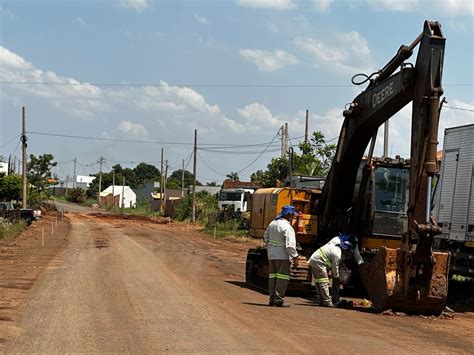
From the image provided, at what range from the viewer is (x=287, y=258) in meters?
13.0

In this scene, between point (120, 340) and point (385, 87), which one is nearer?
point (120, 340)

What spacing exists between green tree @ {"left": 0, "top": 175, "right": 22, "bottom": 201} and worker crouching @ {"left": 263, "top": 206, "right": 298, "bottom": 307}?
50093 millimetres

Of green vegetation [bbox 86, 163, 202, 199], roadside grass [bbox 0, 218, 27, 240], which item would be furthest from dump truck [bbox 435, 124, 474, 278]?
green vegetation [bbox 86, 163, 202, 199]

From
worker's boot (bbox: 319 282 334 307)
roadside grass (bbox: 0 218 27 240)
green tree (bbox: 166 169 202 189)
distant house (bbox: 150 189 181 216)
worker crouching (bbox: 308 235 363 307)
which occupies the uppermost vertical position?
worker crouching (bbox: 308 235 363 307)

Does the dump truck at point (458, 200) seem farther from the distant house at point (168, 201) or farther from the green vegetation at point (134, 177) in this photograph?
the green vegetation at point (134, 177)

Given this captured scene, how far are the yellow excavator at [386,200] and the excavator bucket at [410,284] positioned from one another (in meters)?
0.02

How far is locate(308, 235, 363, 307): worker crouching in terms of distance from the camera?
44.2ft

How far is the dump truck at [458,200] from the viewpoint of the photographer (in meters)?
14.9

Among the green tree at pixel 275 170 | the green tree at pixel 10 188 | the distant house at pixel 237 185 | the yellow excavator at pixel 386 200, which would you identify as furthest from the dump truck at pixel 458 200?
the green tree at pixel 10 188

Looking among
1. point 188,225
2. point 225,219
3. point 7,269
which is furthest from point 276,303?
point 188,225

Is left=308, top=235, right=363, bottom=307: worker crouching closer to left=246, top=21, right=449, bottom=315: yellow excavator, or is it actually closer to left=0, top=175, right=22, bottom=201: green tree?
left=246, top=21, right=449, bottom=315: yellow excavator

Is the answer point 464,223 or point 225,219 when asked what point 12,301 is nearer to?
point 464,223

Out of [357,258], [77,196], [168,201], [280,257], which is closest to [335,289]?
[357,258]

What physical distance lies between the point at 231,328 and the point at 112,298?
375cm
